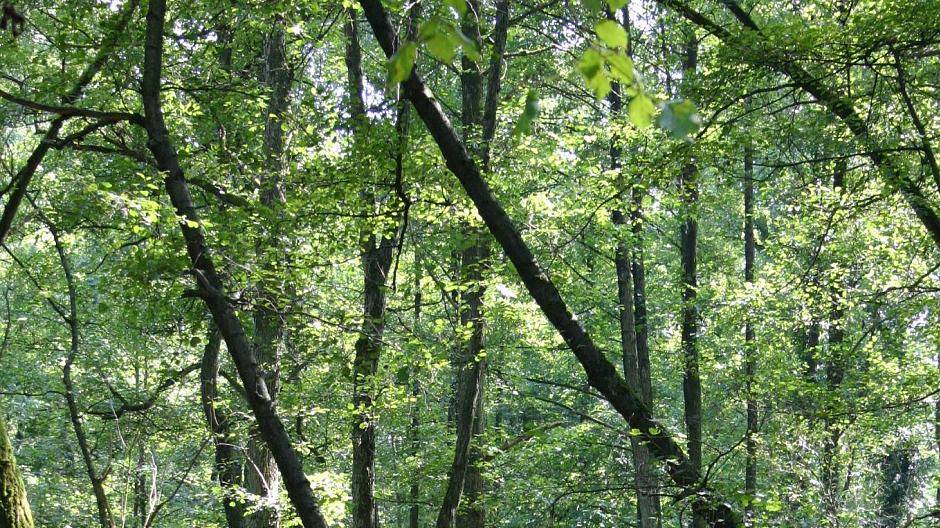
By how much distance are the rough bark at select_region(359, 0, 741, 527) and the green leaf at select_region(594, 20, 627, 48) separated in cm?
308

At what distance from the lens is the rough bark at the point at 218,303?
4938 millimetres

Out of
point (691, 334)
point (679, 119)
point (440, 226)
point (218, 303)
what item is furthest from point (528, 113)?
point (691, 334)

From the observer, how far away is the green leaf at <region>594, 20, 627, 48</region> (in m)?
1.27

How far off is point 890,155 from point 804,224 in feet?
18.5

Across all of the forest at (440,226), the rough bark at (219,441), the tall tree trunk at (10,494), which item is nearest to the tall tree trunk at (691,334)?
the forest at (440,226)

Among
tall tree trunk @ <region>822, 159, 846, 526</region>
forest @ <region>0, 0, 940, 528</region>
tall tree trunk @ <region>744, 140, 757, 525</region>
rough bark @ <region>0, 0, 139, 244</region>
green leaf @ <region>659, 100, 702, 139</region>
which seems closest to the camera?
green leaf @ <region>659, 100, 702, 139</region>

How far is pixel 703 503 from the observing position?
4.37 meters

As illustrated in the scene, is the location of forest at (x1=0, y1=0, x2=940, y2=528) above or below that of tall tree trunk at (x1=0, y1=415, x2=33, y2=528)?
above

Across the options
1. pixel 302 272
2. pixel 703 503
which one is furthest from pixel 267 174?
pixel 703 503

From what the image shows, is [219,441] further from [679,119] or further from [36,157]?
[679,119]

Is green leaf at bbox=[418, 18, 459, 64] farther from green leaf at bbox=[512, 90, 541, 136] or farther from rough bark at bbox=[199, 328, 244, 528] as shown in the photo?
rough bark at bbox=[199, 328, 244, 528]

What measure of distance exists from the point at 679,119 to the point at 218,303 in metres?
4.27

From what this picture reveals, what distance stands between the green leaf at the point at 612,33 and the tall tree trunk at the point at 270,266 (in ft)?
17.3

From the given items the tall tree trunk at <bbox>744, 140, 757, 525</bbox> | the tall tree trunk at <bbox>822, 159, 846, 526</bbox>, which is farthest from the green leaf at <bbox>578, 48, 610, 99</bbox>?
the tall tree trunk at <bbox>822, 159, 846, 526</bbox>
